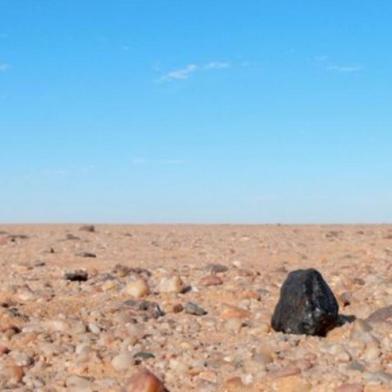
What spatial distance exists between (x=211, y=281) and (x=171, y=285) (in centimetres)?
53

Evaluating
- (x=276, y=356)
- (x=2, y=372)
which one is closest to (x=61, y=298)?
(x=2, y=372)

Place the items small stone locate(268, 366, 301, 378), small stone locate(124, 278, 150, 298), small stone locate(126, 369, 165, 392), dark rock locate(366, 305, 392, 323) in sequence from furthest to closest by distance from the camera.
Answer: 1. small stone locate(124, 278, 150, 298)
2. dark rock locate(366, 305, 392, 323)
3. small stone locate(268, 366, 301, 378)
4. small stone locate(126, 369, 165, 392)

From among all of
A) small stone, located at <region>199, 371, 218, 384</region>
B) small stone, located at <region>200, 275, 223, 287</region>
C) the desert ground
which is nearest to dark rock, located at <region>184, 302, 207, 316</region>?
the desert ground

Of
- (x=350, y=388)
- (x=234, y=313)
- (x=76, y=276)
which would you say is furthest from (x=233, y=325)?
(x=76, y=276)

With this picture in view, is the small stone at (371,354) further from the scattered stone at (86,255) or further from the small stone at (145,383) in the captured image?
the scattered stone at (86,255)

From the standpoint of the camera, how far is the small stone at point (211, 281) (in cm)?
801

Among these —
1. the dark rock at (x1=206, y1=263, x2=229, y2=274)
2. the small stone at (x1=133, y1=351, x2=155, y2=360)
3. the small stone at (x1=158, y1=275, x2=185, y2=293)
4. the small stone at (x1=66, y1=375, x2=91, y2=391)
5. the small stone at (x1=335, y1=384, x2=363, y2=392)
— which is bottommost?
the small stone at (x1=66, y1=375, x2=91, y2=391)

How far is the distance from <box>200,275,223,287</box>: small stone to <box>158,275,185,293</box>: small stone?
0.96 feet

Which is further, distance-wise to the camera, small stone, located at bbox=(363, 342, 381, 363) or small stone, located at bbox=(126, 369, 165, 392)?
small stone, located at bbox=(363, 342, 381, 363)

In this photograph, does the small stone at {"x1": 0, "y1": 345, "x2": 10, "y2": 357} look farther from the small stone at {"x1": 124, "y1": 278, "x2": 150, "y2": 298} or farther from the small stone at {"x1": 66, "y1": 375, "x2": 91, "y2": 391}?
the small stone at {"x1": 124, "y1": 278, "x2": 150, "y2": 298}

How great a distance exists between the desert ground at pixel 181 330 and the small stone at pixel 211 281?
2 centimetres

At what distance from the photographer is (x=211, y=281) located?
8047mm

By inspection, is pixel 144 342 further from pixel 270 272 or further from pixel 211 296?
pixel 270 272

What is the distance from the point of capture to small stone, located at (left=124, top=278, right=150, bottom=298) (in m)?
7.51
